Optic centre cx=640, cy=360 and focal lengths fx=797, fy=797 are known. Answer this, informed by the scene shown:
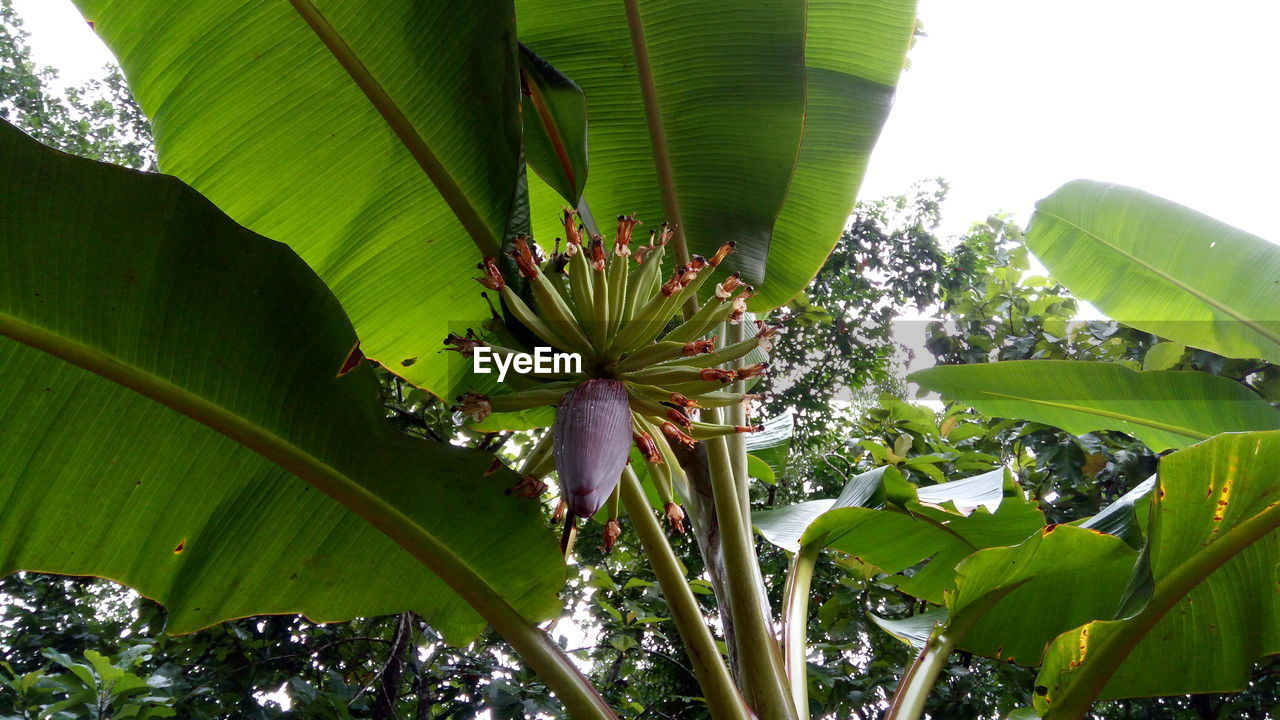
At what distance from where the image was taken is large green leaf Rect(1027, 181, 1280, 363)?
6.88 feet

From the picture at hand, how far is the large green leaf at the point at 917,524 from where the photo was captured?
5.34 feet

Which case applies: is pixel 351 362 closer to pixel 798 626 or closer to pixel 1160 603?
pixel 798 626

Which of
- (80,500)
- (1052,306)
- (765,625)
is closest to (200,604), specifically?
(80,500)

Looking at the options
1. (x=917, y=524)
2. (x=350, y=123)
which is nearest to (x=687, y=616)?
(x=917, y=524)

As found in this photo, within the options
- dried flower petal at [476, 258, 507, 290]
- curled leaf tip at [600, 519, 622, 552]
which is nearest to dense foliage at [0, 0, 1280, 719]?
dried flower petal at [476, 258, 507, 290]

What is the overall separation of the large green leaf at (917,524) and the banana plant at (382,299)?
29cm

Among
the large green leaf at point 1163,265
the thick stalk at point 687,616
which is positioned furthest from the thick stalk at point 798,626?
the large green leaf at point 1163,265

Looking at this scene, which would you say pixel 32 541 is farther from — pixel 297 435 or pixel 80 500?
pixel 297 435

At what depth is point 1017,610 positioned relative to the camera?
1594 mm

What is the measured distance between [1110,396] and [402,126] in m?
1.75

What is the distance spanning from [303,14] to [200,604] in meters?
0.93

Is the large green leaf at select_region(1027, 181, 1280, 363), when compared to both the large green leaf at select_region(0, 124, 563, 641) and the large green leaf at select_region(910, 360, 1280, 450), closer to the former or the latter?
the large green leaf at select_region(910, 360, 1280, 450)

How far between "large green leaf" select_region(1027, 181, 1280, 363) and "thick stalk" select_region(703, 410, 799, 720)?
145cm

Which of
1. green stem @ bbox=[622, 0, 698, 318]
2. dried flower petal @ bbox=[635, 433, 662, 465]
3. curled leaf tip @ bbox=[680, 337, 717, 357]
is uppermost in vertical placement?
green stem @ bbox=[622, 0, 698, 318]
